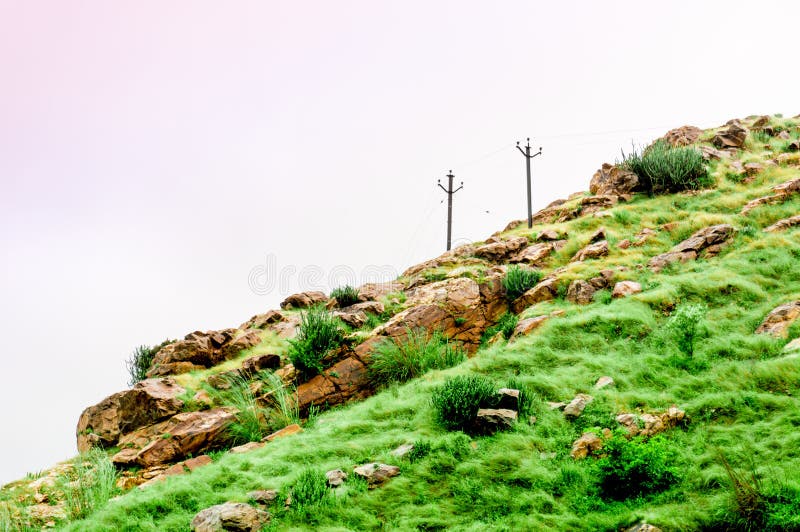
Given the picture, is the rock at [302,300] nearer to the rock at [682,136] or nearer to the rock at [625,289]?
the rock at [625,289]

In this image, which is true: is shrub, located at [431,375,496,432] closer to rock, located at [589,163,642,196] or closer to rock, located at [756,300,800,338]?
rock, located at [756,300,800,338]

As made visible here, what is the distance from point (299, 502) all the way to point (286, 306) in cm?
1216

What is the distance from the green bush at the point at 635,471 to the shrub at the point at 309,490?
317cm

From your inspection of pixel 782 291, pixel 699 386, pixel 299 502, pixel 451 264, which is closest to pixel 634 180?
pixel 451 264

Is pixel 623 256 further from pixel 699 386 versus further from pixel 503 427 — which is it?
pixel 503 427

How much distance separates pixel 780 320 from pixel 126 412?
13.2 m

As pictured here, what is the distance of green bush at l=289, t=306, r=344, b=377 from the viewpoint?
1083 centimetres

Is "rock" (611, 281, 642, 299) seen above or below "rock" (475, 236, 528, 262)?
below

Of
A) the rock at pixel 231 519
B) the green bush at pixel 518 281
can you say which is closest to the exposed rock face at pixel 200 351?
the green bush at pixel 518 281

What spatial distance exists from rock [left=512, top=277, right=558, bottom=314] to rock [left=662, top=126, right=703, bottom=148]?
580 inches

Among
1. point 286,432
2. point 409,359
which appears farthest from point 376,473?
point 409,359

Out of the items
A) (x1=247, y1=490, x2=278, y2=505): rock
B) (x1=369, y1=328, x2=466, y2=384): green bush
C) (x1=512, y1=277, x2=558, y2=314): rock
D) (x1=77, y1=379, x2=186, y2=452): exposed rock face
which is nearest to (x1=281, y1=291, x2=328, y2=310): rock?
(x1=77, y1=379, x2=186, y2=452): exposed rock face

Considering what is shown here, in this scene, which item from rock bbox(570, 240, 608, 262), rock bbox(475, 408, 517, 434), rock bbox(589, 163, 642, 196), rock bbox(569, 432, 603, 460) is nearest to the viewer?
rock bbox(569, 432, 603, 460)

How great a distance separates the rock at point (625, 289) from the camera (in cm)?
1120
